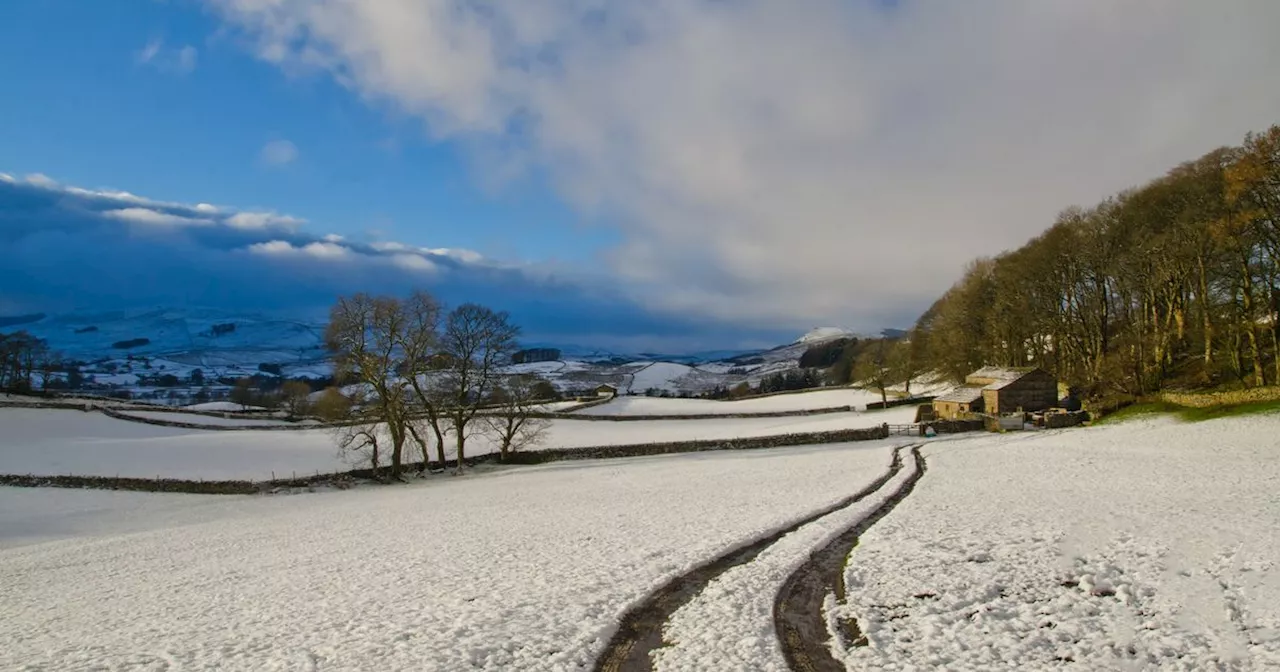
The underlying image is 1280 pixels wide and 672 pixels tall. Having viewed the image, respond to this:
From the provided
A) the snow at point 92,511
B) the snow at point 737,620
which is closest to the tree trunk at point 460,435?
the snow at point 92,511

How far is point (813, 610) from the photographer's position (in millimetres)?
10672

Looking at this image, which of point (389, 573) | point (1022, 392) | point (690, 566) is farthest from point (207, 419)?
point (1022, 392)

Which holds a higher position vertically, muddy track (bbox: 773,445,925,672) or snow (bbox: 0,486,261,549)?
muddy track (bbox: 773,445,925,672)

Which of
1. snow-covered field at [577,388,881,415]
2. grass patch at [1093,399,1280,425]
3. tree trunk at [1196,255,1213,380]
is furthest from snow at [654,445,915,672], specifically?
snow-covered field at [577,388,881,415]

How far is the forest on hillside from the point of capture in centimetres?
3409

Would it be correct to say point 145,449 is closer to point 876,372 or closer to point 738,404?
point 738,404

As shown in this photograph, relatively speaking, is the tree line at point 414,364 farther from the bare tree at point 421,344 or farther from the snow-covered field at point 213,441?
the snow-covered field at point 213,441

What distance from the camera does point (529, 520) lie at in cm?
2131

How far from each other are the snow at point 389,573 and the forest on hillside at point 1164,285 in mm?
25038

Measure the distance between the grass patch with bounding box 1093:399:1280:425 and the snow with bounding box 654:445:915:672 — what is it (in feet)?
103

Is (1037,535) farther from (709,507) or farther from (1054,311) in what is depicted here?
(1054,311)

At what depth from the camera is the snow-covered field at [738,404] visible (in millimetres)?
72688

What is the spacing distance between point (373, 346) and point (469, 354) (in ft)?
18.6

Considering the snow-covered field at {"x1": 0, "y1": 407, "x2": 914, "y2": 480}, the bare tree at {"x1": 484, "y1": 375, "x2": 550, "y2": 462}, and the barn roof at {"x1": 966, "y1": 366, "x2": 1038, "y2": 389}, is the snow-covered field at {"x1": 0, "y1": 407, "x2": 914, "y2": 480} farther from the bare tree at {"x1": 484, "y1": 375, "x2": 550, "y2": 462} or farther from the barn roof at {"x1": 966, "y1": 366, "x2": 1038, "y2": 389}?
the barn roof at {"x1": 966, "y1": 366, "x2": 1038, "y2": 389}
